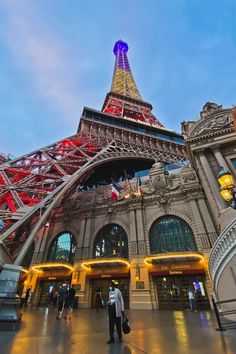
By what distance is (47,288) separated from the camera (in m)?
20.6

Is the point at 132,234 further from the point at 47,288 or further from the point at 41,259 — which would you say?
the point at 47,288

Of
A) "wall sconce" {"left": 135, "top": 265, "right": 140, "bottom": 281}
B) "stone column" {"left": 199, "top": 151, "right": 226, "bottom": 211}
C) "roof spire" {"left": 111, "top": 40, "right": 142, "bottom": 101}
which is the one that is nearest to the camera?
"stone column" {"left": 199, "top": 151, "right": 226, "bottom": 211}

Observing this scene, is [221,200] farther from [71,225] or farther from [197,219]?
[71,225]

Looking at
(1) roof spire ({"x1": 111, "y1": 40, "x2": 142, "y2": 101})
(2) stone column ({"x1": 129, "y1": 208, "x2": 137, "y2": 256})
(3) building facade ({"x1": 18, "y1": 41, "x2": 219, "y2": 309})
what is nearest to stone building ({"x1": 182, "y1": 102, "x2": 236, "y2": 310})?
(3) building facade ({"x1": 18, "y1": 41, "x2": 219, "y2": 309})

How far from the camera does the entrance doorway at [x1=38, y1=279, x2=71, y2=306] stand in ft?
65.2

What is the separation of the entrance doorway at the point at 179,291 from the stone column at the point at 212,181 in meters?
7.34

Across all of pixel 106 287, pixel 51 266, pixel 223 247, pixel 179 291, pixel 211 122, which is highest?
pixel 211 122

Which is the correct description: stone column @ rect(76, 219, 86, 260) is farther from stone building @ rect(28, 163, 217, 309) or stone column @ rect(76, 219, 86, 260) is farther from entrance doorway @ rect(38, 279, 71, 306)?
entrance doorway @ rect(38, 279, 71, 306)

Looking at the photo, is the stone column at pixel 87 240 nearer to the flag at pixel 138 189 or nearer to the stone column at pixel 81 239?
the stone column at pixel 81 239

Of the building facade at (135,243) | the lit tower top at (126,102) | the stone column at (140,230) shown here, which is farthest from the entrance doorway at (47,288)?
the lit tower top at (126,102)

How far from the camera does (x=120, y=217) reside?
21.5m

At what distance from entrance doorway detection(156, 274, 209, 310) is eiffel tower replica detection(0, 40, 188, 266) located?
1157cm

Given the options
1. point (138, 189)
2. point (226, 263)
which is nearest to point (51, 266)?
point (138, 189)

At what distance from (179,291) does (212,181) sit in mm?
Result: 9703
